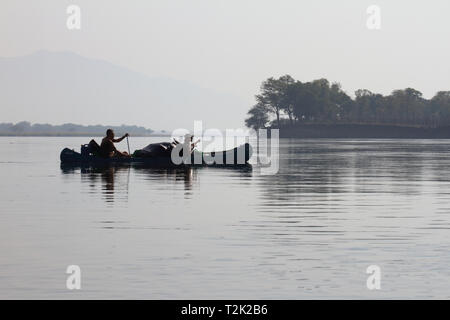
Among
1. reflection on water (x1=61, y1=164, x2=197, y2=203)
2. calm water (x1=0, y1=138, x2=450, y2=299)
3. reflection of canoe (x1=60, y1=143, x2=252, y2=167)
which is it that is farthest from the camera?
reflection of canoe (x1=60, y1=143, x2=252, y2=167)

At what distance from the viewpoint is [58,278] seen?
16.2m

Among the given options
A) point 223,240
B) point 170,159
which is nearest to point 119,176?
point 170,159

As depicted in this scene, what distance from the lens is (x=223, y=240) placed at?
21000 mm

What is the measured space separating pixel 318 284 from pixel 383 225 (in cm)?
868

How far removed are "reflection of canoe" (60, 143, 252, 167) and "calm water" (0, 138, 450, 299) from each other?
41.0 ft

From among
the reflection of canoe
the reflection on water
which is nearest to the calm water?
the reflection on water

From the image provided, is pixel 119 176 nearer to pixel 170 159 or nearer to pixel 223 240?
pixel 170 159

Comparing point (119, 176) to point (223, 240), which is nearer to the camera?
point (223, 240)

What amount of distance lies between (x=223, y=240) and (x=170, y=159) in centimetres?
3207

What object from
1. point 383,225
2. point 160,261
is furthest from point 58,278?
point 383,225

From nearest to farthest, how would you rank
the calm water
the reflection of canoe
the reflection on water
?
the calm water
the reflection on water
the reflection of canoe

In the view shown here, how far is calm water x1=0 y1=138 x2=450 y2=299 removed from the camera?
15586 millimetres

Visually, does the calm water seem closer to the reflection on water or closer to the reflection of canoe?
the reflection on water
